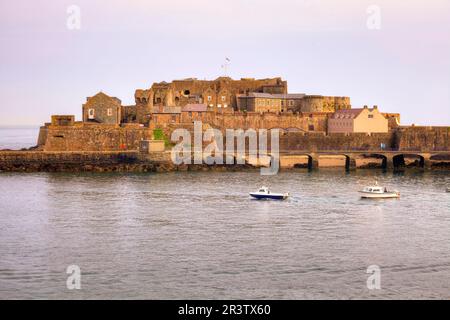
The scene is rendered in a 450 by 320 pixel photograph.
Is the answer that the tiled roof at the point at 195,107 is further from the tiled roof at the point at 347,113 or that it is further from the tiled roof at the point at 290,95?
the tiled roof at the point at 347,113

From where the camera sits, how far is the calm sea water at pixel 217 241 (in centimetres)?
3108

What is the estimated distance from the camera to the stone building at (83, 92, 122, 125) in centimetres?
8956

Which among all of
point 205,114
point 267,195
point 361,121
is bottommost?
point 267,195

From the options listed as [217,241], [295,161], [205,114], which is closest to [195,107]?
[205,114]

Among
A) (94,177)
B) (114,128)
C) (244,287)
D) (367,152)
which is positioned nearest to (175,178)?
(94,177)

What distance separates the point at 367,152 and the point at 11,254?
5449cm

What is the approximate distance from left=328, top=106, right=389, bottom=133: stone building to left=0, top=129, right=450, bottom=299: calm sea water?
1191 inches

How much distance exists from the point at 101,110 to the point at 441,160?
1429 inches

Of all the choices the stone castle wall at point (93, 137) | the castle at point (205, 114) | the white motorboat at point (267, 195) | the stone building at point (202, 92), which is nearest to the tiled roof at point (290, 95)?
the castle at point (205, 114)

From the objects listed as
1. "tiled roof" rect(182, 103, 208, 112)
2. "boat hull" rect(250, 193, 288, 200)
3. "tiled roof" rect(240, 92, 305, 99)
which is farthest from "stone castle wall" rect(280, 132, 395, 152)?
"boat hull" rect(250, 193, 288, 200)

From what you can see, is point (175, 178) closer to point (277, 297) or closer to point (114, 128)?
point (114, 128)

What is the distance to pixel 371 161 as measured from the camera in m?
89.2

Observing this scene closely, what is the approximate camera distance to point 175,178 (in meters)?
71.1

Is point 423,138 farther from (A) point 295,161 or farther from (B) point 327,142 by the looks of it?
(A) point 295,161
